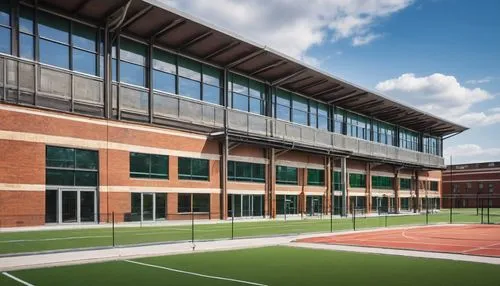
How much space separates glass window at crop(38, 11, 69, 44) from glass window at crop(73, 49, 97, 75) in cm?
112

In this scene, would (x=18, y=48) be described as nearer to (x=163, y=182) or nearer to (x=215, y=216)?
(x=163, y=182)

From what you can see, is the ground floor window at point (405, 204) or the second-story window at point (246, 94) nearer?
the second-story window at point (246, 94)

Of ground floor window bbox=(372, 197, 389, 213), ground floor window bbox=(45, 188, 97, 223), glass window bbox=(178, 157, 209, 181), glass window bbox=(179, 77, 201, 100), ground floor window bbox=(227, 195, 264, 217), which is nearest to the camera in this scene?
ground floor window bbox=(45, 188, 97, 223)

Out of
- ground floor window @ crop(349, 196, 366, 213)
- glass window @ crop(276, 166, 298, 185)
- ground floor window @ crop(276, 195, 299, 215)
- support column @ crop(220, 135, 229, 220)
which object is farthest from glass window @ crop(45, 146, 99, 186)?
ground floor window @ crop(349, 196, 366, 213)

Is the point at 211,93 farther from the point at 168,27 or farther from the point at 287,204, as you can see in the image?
the point at 287,204

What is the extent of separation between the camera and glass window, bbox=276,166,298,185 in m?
51.8

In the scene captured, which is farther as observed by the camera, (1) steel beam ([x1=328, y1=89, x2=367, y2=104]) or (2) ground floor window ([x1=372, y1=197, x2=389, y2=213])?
(2) ground floor window ([x1=372, y1=197, x2=389, y2=213])

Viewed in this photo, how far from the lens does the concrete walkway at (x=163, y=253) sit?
53.1 feet

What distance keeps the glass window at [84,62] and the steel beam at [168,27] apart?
558 centimetres

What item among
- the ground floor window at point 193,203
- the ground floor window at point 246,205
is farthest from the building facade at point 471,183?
the ground floor window at point 193,203

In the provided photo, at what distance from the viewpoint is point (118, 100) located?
36.5 metres

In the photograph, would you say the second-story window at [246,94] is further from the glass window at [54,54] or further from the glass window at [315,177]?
the glass window at [54,54]

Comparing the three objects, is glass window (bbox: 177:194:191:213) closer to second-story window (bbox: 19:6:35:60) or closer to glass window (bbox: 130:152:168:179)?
glass window (bbox: 130:152:168:179)

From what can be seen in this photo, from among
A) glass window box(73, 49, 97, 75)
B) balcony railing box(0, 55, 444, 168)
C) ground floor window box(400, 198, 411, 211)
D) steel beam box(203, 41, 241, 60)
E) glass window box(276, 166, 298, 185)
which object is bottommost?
ground floor window box(400, 198, 411, 211)
